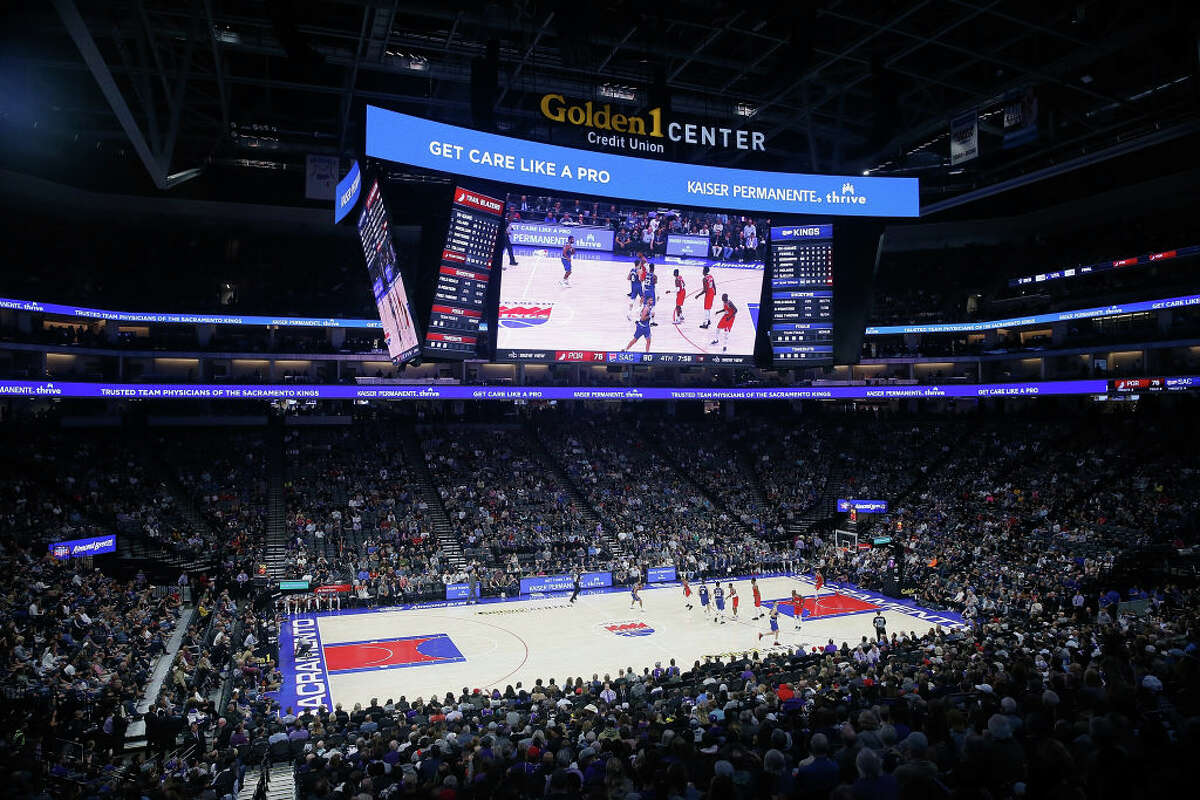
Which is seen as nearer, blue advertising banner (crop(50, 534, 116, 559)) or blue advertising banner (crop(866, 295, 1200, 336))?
blue advertising banner (crop(50, 534, 116, 559))

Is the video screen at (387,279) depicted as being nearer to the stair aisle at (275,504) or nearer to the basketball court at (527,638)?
the basketball court at (527,638)

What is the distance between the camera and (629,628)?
26219 mm

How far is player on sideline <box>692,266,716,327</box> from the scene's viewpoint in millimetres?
24766

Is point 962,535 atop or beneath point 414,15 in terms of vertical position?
beneath

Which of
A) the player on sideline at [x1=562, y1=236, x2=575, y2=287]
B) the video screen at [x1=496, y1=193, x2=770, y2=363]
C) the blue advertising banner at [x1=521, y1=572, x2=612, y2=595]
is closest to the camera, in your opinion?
the video screen at [x1=496, y1=193, x2=770, y2=363]

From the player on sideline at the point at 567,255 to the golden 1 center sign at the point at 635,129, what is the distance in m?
3.06

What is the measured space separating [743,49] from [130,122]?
63.5 feet

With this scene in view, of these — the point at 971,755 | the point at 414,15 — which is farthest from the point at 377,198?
the point at 971,755

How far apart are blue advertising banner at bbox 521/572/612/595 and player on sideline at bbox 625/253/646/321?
12.7m

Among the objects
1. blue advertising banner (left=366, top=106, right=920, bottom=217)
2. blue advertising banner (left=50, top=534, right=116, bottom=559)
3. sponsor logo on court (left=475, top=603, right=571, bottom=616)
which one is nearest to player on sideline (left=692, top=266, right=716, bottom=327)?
blue advertising banner (left=366, top=106, right=920, bottom=217)

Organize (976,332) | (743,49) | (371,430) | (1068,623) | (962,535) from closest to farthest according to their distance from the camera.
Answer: (1068,623) < (743,49) < (962,535) < (371,430) < (976,332)

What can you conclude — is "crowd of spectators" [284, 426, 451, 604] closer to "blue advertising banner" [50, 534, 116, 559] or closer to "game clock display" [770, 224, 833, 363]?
"blue advertising banner" [50, 534, 116, 559]

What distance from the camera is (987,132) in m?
28.6

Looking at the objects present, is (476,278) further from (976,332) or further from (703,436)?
(976,332)
